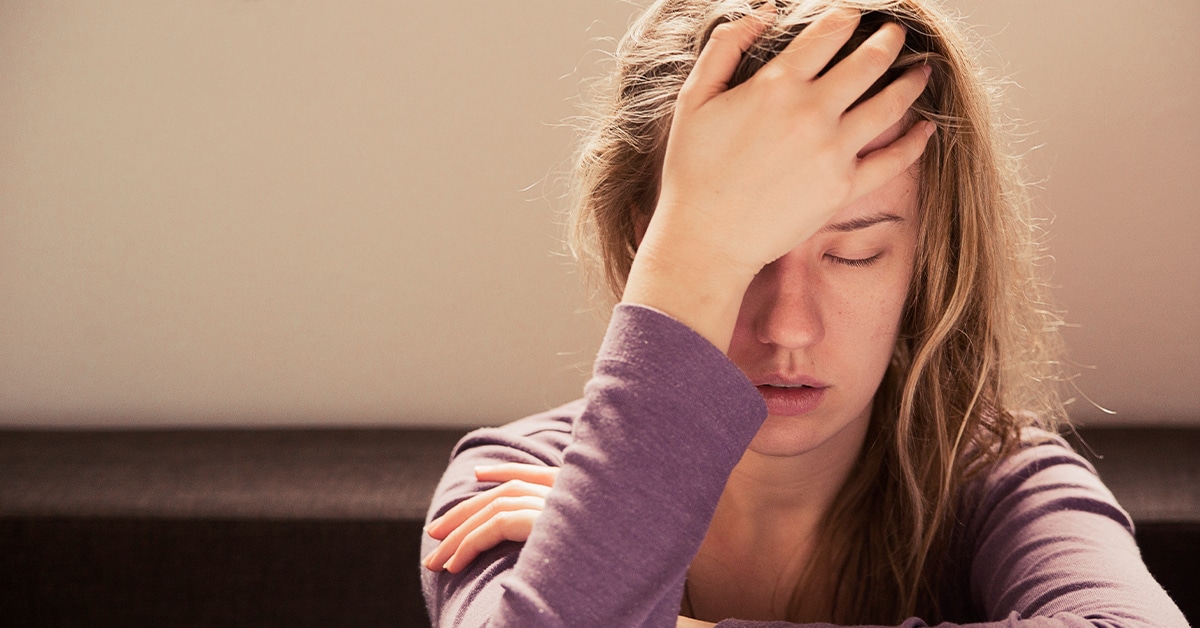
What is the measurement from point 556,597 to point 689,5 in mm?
471

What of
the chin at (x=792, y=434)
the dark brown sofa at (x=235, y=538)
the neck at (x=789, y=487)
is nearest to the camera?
the chin at (x=792, y=434)

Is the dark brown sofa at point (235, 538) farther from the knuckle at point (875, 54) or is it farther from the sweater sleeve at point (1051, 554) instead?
the knuckle at point (875, 54)

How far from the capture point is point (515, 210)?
149 centimetres

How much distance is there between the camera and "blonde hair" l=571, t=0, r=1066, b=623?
836 mm

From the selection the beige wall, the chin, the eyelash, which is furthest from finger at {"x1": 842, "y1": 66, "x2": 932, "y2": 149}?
the beige wall

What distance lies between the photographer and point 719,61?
714mm

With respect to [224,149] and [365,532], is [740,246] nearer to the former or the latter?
[365,532]

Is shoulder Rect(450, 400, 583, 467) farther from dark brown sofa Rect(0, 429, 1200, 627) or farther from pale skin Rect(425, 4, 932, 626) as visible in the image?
dark brown sofa Rect(0, 429, 1200, 627)

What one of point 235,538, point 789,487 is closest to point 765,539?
point 789,487

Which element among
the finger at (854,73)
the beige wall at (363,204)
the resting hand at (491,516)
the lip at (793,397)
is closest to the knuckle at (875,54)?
the finger at (854,73)

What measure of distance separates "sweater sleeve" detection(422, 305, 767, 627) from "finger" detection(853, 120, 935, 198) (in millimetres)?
164

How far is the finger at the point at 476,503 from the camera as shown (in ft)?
2.77

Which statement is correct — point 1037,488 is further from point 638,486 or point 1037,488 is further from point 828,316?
point 638,486

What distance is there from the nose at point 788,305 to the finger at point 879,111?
114 mm
